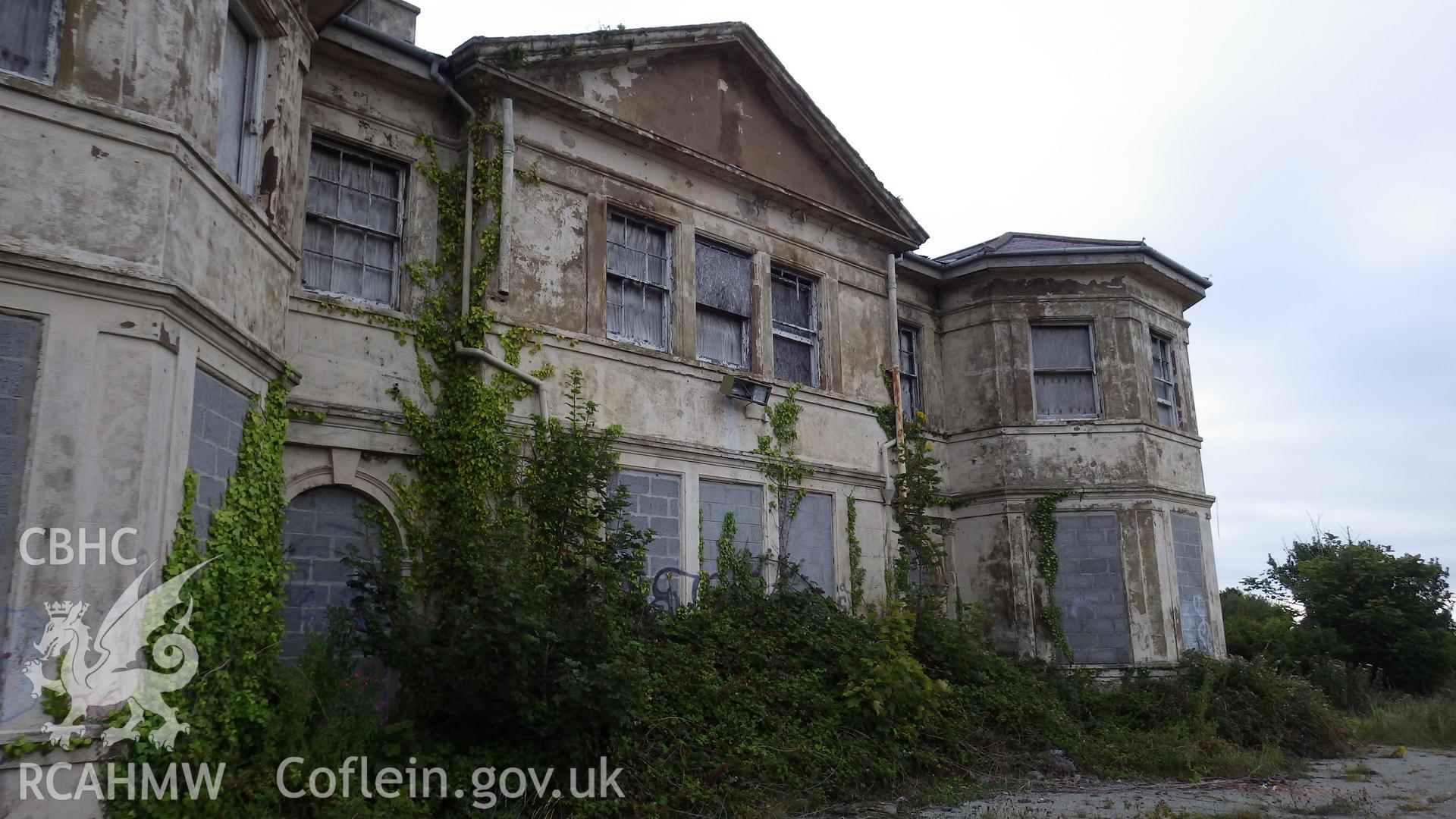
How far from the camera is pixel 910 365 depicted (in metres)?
16.0

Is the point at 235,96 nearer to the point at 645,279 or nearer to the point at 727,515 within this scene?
the point at 645,279

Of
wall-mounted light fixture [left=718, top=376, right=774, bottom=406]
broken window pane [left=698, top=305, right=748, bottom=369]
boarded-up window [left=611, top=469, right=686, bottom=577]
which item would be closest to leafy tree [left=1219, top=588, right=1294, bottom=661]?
wall-mounted light fixture [left=718, top=376, right=774, bottom=406]

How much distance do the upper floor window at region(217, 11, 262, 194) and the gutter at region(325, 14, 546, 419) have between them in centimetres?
162

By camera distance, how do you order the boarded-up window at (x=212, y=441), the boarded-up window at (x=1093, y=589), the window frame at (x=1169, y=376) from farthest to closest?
the window frame at (x=1169, y=376)
the boarded-up window at (x=1093, y=589)
the boarded-up window at (x=212, y=441)

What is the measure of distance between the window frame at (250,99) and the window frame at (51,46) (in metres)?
1.31

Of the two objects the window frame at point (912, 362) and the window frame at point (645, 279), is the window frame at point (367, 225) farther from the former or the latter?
the window frame at point (912, 362)

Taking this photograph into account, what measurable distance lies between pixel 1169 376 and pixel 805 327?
Result: 6684 millimetres

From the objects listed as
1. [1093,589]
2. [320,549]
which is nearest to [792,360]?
[1093,589]

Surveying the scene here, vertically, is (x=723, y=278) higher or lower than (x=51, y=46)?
higher

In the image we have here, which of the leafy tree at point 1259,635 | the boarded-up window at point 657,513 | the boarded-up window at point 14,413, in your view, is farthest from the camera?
the leafy tree at point 1259,635

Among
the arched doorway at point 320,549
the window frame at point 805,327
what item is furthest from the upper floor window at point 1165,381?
the arched doorway at point 320,549

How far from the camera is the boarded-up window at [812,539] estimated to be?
12.4 meters

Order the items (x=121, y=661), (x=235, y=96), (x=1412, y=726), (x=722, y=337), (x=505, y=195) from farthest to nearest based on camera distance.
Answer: (x=1412, y=726), (x=722, y=337), (x=505, y=195), (x=235, y=96), (x=121, y=661)

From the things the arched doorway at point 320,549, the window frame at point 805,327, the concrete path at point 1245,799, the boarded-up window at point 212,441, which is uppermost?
the window frame at point 805,327
